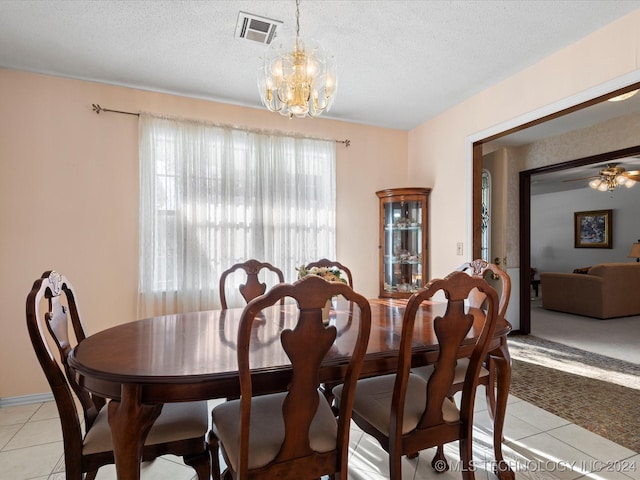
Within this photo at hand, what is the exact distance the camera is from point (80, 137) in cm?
282

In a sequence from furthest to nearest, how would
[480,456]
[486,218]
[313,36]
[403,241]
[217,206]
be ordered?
[486,218], [403,241], [217,206], [313,36], [480,456]

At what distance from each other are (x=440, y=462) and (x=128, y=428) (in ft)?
5.18

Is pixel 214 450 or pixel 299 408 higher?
pixel 299 408

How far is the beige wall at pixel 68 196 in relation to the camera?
263 centimetres

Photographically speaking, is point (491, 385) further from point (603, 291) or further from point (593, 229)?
point (593, 229)

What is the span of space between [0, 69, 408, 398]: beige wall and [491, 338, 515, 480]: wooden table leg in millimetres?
2718

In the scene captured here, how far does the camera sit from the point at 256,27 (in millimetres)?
2162

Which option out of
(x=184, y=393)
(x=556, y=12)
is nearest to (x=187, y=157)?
(x=184, y=393)

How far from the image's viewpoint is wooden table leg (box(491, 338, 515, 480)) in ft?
5.68

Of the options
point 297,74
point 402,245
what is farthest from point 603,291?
point 297,74

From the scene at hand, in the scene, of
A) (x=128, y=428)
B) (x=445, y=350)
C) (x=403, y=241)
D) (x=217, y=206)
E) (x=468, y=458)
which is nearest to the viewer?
(x=128, y=428)

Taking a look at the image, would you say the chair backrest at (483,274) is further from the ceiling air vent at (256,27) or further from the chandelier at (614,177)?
the chandelier at (614,177)

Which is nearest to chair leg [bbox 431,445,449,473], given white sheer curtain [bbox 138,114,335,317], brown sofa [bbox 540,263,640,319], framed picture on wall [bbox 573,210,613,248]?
white sheer curtain [bbox 138,114,335,317]

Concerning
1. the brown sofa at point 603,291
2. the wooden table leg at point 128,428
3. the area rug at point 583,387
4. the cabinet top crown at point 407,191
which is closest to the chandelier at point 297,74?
the wooden table leg at point 128,428
